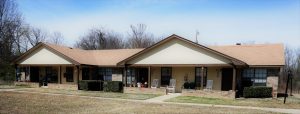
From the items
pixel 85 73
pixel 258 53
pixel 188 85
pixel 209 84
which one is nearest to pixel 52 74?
pixel 85 73

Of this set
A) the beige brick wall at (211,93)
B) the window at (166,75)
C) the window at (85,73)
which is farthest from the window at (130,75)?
the beige brick wall at (211,93)

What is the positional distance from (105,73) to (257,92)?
14.6 m

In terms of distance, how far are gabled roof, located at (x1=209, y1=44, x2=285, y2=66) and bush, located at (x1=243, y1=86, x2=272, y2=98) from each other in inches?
86.4

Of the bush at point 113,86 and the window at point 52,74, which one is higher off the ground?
the window at point 52,74

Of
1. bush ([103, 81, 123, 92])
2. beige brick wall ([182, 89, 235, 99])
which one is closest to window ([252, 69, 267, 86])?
beige brick wall ([182, 89, 235, 99])

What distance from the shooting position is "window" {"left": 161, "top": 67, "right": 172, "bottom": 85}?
27.6 metres

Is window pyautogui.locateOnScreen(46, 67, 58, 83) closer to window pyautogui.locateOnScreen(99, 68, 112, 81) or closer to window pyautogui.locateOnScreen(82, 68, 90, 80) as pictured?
window pyautogui.locateOnScreen(82, 68, 90, 80)

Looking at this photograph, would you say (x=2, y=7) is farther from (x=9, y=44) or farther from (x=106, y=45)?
(x=106, y=45)

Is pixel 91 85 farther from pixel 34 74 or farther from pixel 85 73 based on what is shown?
pixel 34 74

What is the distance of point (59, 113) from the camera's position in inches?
523

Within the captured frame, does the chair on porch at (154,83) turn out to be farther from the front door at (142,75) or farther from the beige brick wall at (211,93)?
the beige brick wall at (211,93)

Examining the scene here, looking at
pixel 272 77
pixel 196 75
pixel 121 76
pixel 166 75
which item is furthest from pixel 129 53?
pixel 272 77

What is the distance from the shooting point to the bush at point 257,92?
2292cm

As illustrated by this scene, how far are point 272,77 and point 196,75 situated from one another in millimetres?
5881
